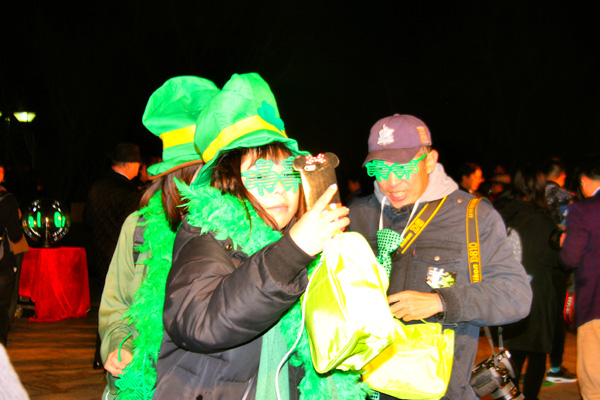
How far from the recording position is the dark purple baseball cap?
2.60 meters

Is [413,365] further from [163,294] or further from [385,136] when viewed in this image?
[385,136]

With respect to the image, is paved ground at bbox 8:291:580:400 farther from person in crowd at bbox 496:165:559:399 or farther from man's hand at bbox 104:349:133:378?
man's hand at bbox 104:349:133:378

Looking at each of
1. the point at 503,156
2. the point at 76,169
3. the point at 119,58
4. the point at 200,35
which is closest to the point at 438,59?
the point at 503,156

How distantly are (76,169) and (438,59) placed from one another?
44.0ft

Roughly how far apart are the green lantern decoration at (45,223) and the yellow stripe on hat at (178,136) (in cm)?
589

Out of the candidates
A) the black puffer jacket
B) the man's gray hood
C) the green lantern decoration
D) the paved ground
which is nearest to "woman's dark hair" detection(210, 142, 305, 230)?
the black puffer jacket

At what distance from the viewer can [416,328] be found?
212cm

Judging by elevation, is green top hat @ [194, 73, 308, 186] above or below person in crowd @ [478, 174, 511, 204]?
above

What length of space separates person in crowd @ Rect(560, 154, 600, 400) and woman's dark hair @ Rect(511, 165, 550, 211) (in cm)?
122

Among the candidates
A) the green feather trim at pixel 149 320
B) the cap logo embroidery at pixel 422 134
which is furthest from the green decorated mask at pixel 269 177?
the cap logo embroidery at pixel 422 134

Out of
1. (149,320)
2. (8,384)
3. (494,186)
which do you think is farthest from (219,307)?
(494,186)

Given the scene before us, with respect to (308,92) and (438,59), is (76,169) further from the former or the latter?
(438,59)

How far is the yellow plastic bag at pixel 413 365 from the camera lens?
196 cm

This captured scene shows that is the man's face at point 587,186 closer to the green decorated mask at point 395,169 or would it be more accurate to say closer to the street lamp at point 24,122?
the green decorated mask at point 395,169
